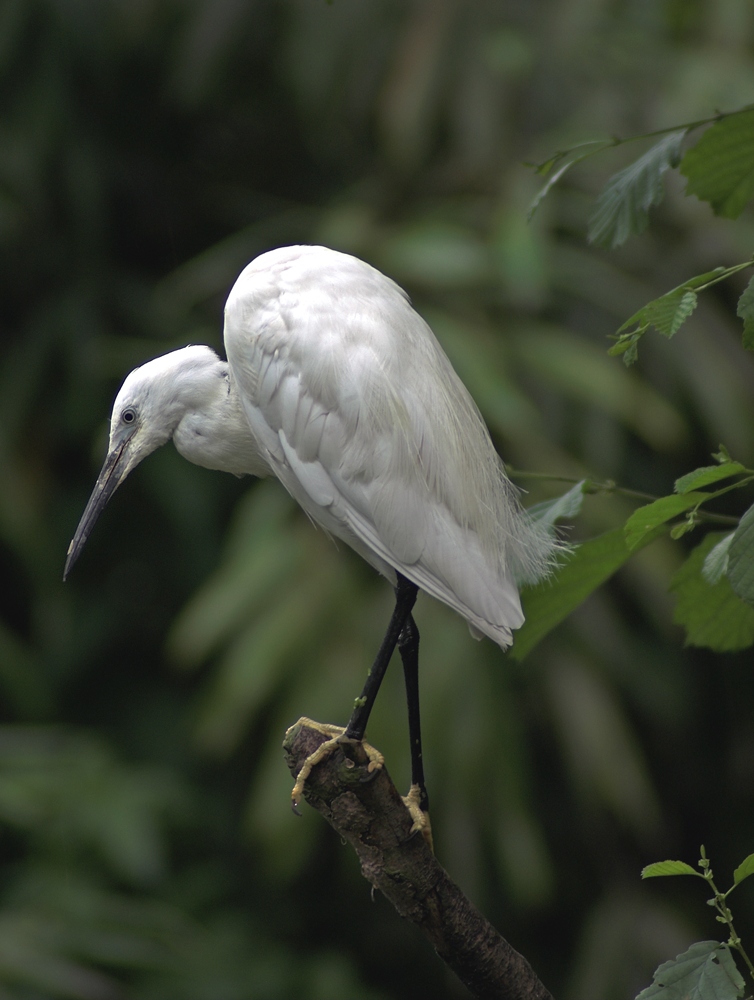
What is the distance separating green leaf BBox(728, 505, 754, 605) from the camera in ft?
2.56

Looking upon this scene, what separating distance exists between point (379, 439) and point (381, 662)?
0.28 metres

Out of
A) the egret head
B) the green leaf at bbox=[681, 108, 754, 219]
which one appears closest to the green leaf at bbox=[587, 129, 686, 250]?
the green leaf at bbox=[681, 108, 754, 219]

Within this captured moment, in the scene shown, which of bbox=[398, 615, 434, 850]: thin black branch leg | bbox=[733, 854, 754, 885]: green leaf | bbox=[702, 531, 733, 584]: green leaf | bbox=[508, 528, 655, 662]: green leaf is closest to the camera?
bbox=[733, 854, 754, 885]: green leaf

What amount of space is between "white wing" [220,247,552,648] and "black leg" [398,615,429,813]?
139mm

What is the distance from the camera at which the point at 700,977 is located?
2.55 feet

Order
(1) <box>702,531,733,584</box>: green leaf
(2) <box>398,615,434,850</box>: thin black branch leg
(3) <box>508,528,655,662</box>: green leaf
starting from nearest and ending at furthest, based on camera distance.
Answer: (1) <box>702,531,733,584</box>: green leaf → (3) <box>508,528,655,662</box>: green leaf → (2) <box>398,615,434,850</box>: thin black branch leg

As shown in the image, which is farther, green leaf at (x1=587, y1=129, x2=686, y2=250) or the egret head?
the egret head

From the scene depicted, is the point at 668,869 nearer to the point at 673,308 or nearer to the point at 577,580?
the point at 577,580

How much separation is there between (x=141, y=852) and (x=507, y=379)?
59.7 inches

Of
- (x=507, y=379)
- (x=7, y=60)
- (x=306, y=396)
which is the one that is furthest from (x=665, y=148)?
(x=7, y=60)

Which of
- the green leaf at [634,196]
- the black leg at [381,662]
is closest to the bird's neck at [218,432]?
the black leg at [381,662]

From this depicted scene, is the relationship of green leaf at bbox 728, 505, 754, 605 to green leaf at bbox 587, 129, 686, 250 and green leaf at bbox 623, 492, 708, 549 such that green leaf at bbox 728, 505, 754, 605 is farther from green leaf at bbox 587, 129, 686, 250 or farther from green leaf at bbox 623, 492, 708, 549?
green leaf at bbox 587, 129, 686, 250

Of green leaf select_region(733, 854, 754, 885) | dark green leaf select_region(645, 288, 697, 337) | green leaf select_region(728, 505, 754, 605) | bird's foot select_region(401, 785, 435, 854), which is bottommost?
bird's foot select_region(401, 785, 435, 854)

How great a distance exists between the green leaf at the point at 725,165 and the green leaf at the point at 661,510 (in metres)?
0.31
